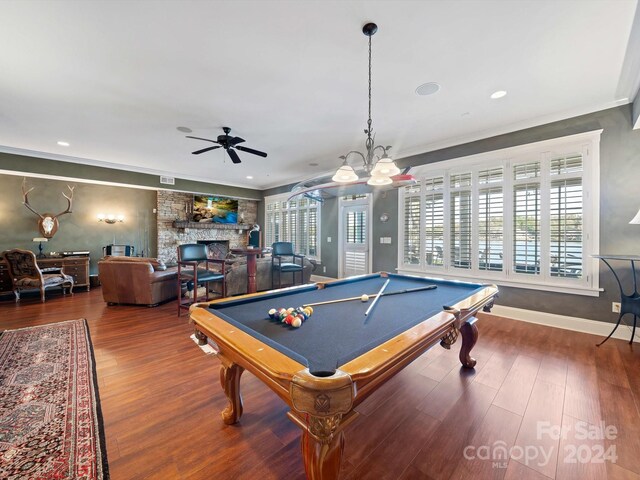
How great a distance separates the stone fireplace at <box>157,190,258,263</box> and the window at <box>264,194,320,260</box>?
0.98 meters

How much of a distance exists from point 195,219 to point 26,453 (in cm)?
679

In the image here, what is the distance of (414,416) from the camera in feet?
5.77

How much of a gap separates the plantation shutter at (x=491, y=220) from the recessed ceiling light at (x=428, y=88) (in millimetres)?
1831

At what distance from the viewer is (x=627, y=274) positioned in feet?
9.88

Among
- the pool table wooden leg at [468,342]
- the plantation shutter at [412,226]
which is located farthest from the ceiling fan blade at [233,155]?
the pool table wooden leg at [468,342]

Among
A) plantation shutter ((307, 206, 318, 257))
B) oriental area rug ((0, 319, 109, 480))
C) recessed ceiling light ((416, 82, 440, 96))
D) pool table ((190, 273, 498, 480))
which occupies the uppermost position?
recessed ceiling light ((416, 82, 440, 96))

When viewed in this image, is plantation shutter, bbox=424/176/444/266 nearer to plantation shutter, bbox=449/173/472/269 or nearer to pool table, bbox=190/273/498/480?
plantation shutter, bbox=449/173/472/269

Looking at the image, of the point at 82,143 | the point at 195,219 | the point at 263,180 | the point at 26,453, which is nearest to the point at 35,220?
the point at 82,143

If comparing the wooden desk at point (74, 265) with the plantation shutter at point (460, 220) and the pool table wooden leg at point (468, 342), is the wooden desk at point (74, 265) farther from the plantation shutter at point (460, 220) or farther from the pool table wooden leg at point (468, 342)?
the plantation shutter at point (460, 220)

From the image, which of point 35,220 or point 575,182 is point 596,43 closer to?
point 575,182

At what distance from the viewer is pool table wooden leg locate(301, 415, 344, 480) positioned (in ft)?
2.84

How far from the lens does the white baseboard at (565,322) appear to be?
3.01m

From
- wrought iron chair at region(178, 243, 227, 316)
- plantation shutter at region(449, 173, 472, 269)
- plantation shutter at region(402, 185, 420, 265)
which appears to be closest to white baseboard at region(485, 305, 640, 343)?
plantation shutter at region(449, 173, 472, 269)

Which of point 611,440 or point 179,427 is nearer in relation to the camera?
point 611,440
